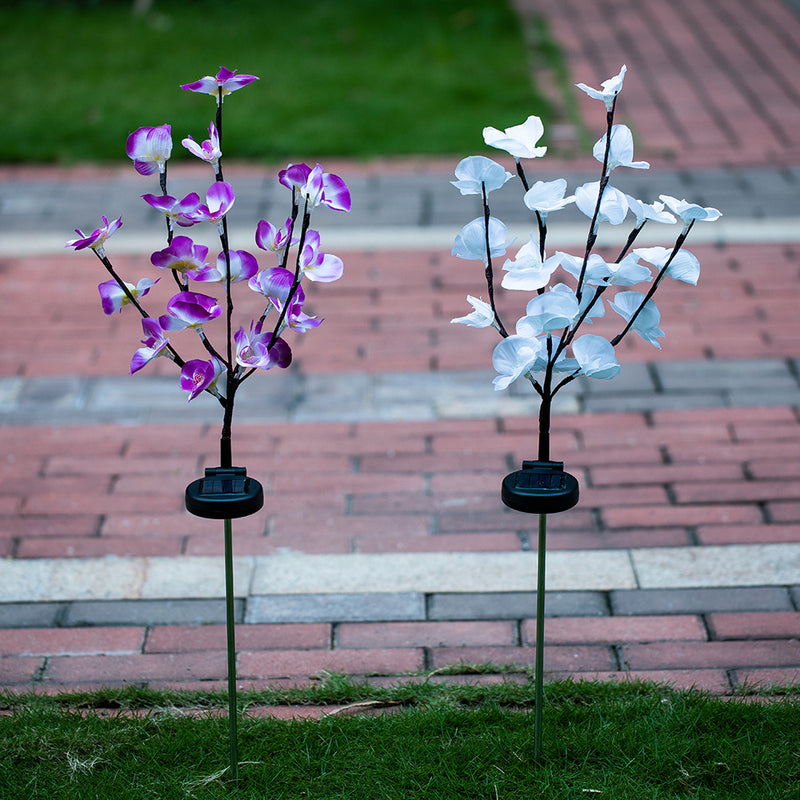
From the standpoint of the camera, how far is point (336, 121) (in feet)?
21.3

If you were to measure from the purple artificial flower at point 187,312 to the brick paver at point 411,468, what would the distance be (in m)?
0.99

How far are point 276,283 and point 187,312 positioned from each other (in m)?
0.17

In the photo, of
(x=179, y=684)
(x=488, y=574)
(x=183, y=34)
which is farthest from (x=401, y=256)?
(x=183, y=34)

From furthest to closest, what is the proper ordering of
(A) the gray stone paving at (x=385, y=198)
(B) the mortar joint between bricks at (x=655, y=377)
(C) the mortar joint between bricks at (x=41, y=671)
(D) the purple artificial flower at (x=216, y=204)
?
(A) the gray stone paving at (x=385, y=198) → (B) the mortar joint between bricks at (x=655, y=377) → (C) the mortar joint between bricks at (x=41, y=671) → (D) the purple artificial flower at (x=216, y=204)

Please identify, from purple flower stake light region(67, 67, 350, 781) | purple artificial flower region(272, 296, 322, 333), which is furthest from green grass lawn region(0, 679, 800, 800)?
purple artificial flower region(272, 296, 322, 333)

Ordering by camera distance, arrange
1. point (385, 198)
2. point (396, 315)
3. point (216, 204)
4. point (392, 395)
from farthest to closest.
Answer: point (385, 198), point (396, 315), point (392, 395), point (216, 204)

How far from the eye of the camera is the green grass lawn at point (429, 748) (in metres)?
2.14

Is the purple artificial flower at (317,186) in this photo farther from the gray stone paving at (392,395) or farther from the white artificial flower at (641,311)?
the gray stone paving at (392,395)

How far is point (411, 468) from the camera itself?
3.38 metres

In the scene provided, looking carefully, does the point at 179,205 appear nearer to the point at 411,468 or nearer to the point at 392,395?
the point at 411,468

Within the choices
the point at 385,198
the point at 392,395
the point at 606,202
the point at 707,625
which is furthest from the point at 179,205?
the point at 385,198

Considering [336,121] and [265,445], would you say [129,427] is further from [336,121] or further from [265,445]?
[336,121]

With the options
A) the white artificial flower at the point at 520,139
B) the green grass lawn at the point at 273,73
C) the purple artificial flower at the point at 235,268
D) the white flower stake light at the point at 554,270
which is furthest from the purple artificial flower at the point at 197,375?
the green grass lawn at the point at 273,73

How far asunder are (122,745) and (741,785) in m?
1.25
